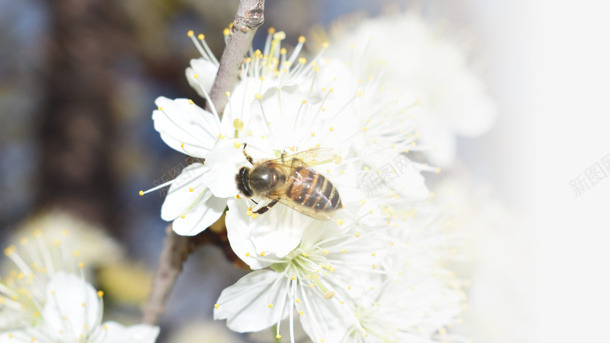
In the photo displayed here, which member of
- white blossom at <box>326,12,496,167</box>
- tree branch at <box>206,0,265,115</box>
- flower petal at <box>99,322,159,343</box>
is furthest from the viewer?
white blossom at <box>326,12,496,167</box>

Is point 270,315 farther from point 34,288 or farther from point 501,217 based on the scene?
point 501,217

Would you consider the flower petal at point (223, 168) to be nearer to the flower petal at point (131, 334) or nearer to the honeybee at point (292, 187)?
the honeybee at point (292, 187)

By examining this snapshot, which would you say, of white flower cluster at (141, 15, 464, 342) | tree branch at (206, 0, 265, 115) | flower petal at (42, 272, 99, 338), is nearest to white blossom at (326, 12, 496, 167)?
white flower cluster at (141, 15, 464, 342)

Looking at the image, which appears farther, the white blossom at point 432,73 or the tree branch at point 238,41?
the white blossom at point 432,73

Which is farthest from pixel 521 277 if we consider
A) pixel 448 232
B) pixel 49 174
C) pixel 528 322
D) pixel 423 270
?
pixel 49 174

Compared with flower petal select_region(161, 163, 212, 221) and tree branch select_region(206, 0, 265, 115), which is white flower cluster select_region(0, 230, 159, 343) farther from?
tree branch select_region(206, 0, 265, 115)

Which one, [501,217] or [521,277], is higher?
[501,217]

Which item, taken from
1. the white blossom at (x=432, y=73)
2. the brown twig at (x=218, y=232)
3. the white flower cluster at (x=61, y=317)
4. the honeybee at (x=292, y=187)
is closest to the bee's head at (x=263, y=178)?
the honeybee at (x=292, y=187)
